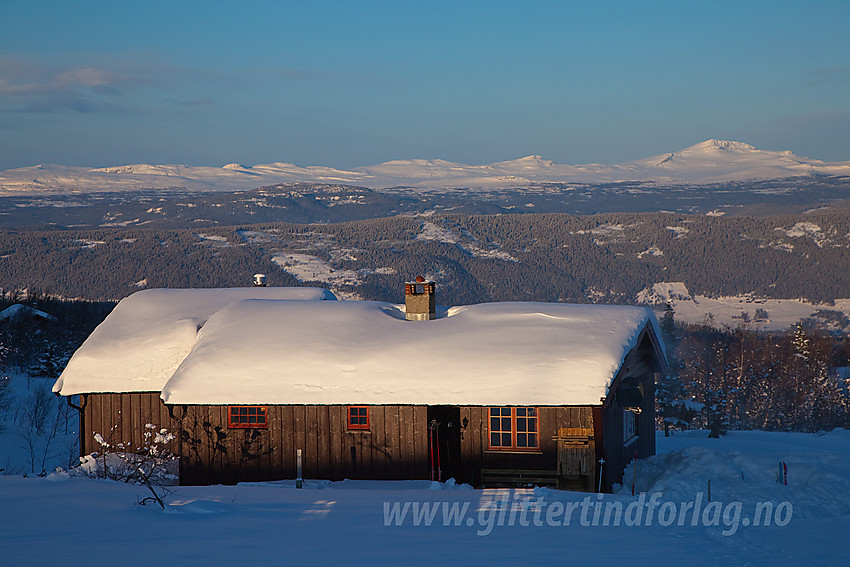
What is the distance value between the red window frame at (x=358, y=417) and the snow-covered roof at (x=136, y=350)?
15.3ft

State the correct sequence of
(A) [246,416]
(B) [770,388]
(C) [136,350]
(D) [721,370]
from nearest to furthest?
1. (A) [246,416]
2. (C) [136,350]
3. (B) [770,388]
4. (D) [721,370]

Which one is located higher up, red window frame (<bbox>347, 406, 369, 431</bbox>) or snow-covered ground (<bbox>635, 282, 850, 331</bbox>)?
red window frame (<bbox>347, 406, 369, 431</bbox>)

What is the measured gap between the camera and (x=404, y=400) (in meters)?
16.2

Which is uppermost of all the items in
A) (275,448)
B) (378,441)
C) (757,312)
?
(378,441)

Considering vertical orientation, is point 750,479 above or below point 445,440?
below

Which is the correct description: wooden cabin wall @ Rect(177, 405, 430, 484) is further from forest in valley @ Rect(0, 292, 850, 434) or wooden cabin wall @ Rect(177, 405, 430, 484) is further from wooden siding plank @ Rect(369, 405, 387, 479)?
forest in valley @ Rect(0, 292, 850, 434)

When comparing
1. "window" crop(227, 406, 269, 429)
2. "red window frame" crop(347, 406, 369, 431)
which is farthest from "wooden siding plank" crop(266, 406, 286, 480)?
"red window frame" crop(347, 406, 369, 431)

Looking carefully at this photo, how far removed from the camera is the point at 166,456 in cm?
1702

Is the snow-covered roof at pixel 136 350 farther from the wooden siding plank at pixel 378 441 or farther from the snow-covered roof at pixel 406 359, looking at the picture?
the wooden siding plank at pixel 378 441

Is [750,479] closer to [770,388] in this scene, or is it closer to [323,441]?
[323,441]

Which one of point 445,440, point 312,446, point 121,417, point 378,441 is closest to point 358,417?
point 378,441

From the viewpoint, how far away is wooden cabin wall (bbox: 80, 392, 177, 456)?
18.5 meters

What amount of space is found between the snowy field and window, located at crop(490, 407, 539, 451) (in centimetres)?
151

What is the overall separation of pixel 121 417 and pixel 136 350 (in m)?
1.50
